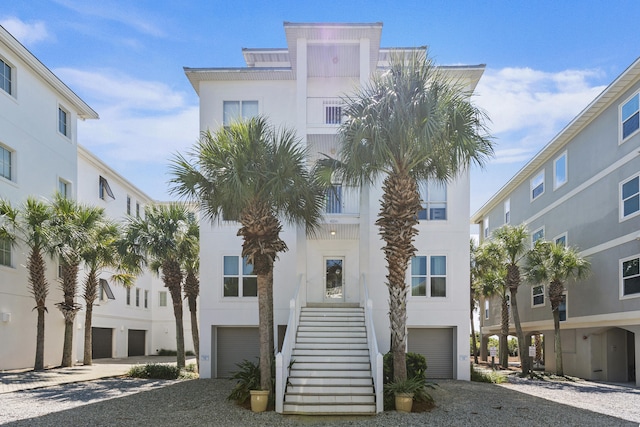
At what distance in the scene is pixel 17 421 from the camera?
38.3 ft

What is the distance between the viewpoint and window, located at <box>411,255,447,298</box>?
19.6 metres

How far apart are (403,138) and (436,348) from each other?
30.8ft

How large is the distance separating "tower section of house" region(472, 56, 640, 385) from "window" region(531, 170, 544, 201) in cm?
5

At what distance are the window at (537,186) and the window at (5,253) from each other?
25.6m

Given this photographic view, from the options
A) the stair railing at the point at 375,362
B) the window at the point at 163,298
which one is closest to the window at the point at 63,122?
the stair railing at the point at 375,362

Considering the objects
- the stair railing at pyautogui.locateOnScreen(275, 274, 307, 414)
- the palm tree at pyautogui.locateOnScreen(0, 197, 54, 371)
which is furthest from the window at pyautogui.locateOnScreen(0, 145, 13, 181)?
the stair railing at pyautogui.locateOnScreen(275, 274, 307, 414)

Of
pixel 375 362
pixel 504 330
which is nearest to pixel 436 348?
pixel 375 362

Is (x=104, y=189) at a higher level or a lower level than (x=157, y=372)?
higher

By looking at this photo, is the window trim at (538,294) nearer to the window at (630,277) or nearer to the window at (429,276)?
the window at (630,277)

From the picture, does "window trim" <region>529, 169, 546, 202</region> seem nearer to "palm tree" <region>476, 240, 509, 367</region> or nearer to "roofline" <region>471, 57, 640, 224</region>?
"roofline" <region>471, 57, 640, 224</region>

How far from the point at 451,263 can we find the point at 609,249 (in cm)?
808

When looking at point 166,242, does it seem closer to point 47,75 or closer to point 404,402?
point 47,75

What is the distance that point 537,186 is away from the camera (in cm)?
3222

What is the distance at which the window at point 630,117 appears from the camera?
2119 centimetres
